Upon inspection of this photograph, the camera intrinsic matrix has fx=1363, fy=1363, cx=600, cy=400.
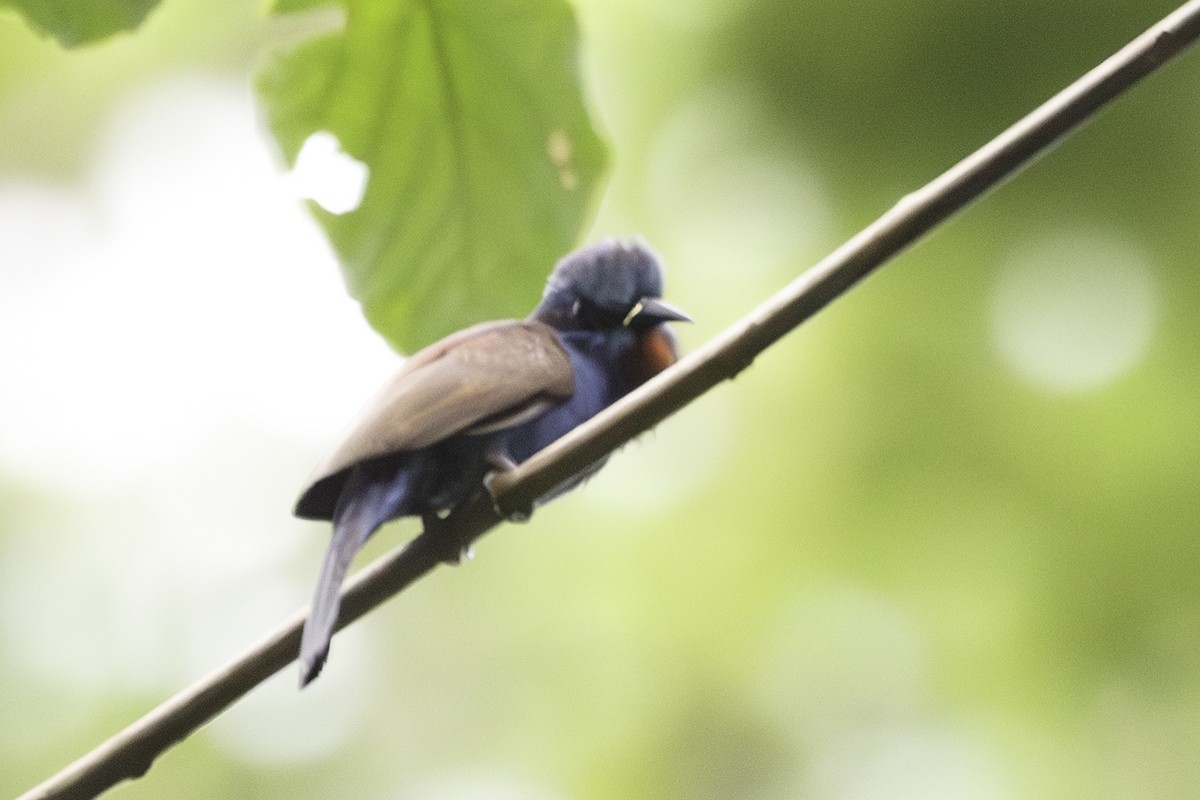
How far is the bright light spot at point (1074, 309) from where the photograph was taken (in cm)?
411

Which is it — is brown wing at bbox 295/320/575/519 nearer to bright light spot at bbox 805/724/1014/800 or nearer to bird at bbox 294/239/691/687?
bird at bbox 294/239/691/687

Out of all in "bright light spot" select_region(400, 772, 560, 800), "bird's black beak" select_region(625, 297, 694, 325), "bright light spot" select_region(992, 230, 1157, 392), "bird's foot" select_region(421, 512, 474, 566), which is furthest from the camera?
"bright light spot" select_region(400, 772, 560, 800)

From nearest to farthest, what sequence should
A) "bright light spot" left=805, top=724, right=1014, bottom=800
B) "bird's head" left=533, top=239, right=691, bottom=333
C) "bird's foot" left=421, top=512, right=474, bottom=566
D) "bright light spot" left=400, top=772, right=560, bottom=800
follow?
"bird's foot" left=421, top=512, right=474, bottom=566 → "bird's head" left=533, top=239, right=691, bottom=333 → "bright light spot" left=805, top=724, right=1014, bottom=800 → "bright light spot" left=400, top=772, right=560, bottom=800

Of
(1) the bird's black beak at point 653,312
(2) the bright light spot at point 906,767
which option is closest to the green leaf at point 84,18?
(1) the bird's black beak at point 653,312

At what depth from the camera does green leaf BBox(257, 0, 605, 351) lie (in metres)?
1.63

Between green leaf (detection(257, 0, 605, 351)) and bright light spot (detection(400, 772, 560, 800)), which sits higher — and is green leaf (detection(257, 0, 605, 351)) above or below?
above

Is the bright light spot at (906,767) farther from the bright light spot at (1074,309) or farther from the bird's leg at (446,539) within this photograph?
the bird's leg at (446,539)

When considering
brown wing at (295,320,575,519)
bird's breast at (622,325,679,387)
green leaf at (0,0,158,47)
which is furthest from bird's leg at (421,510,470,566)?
Answer: bird's breast at (622,325,679,387)

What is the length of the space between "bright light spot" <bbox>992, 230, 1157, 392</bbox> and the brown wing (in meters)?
2.35

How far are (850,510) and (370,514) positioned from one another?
8.99 feet

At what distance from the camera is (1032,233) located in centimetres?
436

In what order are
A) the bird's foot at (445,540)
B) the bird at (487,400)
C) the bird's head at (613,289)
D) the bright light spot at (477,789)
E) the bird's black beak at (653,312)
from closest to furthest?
the bird's foot at (445,540) < the bird at (487,400) < the bird's black beak at (653,312) < the bird's head at (613,289) < the bright light spot at (477,789)

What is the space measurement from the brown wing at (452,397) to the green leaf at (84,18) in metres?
0.75

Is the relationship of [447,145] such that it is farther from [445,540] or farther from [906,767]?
[906,767]
